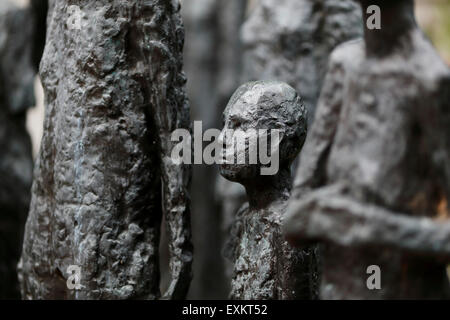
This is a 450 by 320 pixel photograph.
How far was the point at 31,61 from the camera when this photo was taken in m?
5.07

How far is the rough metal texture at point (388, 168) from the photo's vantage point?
7.64ft

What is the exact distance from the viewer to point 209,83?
6797mm

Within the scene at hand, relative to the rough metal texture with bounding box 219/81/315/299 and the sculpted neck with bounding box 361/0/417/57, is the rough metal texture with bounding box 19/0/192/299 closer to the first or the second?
the rough metal texture with bounding box 219/81/315/299

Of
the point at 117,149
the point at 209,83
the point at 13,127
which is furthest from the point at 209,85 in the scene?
the point at 117,149

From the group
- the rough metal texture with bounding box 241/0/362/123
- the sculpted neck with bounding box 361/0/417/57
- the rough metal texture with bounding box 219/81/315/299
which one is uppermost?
→ the rough metal texture with bounding box 241/0/362/123

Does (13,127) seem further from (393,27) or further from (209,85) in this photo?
(393,27)

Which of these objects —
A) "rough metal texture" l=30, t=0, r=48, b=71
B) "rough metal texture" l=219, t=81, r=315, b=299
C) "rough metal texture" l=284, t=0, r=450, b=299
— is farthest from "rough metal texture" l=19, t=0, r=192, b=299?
"rough metal texture" l=30, t=0, r=48, b=71

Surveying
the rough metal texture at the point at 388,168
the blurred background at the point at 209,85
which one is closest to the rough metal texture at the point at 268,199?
the rough metal texture at the point at 388,168

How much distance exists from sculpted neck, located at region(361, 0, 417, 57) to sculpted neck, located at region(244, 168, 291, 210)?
0.85 meters

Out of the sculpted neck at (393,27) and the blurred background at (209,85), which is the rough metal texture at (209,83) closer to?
the blurred background at (209,85)

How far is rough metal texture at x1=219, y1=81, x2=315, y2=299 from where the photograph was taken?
303 cm

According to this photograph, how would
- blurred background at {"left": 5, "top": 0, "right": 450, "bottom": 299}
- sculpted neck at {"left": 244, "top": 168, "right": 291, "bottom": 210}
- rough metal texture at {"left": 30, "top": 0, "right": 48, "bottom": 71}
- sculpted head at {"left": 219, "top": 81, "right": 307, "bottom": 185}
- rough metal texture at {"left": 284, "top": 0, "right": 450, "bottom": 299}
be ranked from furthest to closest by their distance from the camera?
blurred background at {"left": 5, "top": 0, "right": 450, "bottom": 299} → rough metal texture at {"left": 30, "top": 0, "right": 48, "bottom": 71} → sculpted neck at {"left": 244, "top": 168, "right": 291, "bottom": 210} → sculpted head at {"left": 219, "top": 81, "right": 307, "bottom": 185} → rough metal texture at {"left": 284, "top": 0, "right": 450, "bottom": 299}
